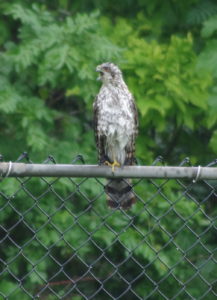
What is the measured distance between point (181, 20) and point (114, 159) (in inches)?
89.6

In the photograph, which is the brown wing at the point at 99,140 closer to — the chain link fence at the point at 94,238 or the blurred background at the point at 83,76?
the chain link fence at the point at 94,238

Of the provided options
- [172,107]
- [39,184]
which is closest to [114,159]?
[39,184]

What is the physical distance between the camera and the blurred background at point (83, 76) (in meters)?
5.30

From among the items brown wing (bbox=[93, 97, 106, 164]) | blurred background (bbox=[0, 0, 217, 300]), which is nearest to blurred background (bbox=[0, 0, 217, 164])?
blurred background (bbox=[0, 0, 217, 300])

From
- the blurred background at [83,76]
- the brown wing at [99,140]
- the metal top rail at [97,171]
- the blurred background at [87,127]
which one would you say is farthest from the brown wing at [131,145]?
the metal top rail at [97,171]

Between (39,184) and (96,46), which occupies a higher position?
(96,46)

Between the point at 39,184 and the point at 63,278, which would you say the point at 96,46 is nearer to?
the point at 39,184

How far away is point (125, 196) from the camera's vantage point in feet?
11.2

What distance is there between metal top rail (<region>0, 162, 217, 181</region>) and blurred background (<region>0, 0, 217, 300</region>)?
82.9 inches

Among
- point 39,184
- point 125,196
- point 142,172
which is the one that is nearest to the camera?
point 142,172

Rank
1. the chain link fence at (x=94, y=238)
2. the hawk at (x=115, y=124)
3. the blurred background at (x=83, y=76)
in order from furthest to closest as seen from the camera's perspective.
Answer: the blurred background at (x=83, y=76) → the chain link fence at (x=94, y=238) → the hawk at (x=115, y=124)

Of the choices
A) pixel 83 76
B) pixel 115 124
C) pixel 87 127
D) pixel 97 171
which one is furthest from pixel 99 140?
pixel 97 171

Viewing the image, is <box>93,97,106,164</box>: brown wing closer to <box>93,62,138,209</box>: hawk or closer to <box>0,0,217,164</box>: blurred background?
<box>93,62,138,209</box>: hawk

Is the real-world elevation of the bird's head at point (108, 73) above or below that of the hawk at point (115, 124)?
above
